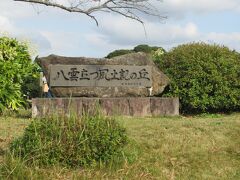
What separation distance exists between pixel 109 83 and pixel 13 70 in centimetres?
225

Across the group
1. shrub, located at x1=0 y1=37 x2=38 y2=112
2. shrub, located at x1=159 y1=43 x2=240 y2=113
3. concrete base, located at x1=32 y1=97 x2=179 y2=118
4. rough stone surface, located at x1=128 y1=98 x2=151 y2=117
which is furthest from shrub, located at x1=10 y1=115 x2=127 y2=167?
shrub, located at x1=159 y1=43 x2=240 y2=113

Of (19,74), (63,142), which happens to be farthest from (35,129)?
(19,74)

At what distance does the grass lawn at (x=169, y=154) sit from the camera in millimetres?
5980

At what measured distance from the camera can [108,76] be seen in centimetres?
1200

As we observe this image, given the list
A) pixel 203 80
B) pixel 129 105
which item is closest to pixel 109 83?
pixel 129 105

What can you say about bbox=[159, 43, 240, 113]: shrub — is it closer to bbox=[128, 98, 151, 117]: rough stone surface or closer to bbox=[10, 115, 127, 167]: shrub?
bbox=[128, 98, 151, 117]: rough stone surface

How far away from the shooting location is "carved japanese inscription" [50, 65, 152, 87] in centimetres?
1165

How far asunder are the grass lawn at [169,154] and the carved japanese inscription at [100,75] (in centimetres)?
274

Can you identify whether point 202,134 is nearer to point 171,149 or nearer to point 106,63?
point 171,149

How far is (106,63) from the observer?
12047mm

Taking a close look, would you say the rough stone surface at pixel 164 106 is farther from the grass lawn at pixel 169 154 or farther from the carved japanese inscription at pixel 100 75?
the grass lawn at pixel 169 154

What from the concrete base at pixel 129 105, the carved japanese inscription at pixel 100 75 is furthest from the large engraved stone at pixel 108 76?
the concrete base at pixel 129 105

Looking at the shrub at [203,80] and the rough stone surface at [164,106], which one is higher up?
the shrub at [203,80]

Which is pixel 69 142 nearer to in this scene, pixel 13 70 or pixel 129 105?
pixel 129 105
